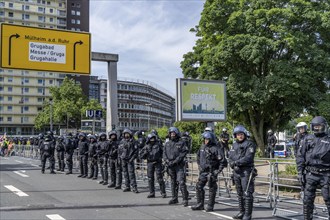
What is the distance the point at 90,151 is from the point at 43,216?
780 cm

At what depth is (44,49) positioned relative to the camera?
15.1 meters

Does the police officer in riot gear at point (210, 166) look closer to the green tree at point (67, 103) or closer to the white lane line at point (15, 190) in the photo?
the white lane line at point (15, 190)

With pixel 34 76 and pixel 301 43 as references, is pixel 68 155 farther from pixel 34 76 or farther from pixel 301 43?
pixel 34 76

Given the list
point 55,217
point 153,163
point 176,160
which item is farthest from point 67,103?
point 55,217

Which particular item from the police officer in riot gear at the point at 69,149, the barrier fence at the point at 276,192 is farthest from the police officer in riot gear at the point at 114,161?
the police officer in riot gear at the point at 69,149

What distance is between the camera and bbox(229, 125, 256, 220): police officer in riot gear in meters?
8.09

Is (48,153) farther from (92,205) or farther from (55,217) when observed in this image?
(55,217)

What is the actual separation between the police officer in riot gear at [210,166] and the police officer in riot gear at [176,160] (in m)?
0.75

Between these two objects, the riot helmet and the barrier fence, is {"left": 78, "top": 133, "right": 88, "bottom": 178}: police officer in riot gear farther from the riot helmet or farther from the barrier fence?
the riot helmet

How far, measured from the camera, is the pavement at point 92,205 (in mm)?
8672

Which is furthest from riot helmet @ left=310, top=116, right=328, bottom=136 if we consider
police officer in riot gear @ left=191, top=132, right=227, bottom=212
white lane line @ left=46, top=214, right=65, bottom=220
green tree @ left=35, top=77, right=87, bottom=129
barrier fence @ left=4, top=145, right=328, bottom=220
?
green tree @ left=35, top=77, right=87, bottom=129

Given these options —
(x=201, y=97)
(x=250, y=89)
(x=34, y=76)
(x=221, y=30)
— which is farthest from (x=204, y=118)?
(x=34, y=76)

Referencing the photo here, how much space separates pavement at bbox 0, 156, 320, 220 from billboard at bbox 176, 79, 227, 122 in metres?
3.28

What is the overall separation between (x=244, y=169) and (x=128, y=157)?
5223 millimetres
